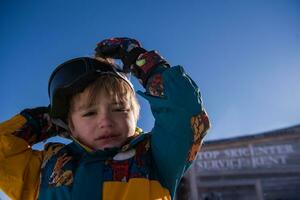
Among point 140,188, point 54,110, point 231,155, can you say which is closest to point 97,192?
point 140,188

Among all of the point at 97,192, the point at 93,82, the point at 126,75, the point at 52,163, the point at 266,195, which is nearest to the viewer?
the point at 97,192

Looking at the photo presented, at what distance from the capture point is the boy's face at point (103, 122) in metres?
1.23

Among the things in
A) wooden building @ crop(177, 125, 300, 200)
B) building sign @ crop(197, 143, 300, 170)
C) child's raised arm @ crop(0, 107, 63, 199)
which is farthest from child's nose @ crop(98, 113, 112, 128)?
building sign @ crop(197, 143, 300, 170)

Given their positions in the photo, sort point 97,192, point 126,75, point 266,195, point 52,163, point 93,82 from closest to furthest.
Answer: point 97,192, point 52,163, point 93,82, point 126,75, point 266,195

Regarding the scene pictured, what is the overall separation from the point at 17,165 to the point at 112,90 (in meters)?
0.49

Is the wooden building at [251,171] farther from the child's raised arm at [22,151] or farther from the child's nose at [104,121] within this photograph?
the child's nose at [104,121]

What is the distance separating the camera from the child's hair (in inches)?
51.3

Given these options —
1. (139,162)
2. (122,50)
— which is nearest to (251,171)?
(122,50)

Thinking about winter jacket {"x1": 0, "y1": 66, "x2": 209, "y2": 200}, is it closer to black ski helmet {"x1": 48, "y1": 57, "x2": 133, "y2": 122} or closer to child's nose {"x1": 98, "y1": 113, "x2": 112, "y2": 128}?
child's nose {"x1": 98, "y1": 113, "x2": 112, "y2": 128}

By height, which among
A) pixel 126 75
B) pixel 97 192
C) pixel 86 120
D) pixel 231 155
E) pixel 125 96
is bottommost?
pixel 97 192

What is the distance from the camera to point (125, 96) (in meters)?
1.35

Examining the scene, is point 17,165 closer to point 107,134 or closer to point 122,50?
point 107,134

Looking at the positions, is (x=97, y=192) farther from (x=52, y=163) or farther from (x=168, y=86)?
(x=168, y=86)

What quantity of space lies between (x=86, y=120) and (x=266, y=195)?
1059cm
